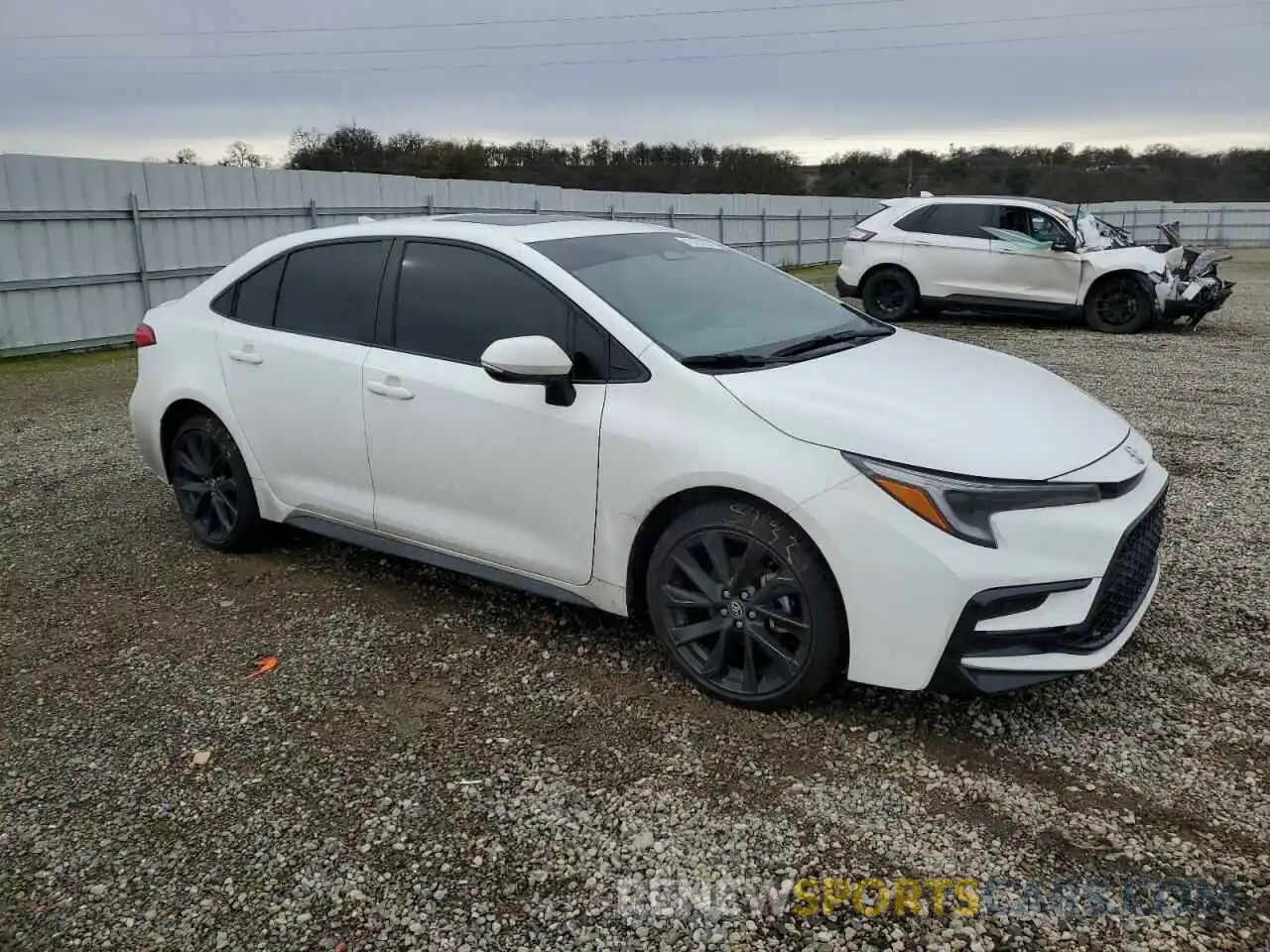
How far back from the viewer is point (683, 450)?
10.4 feet

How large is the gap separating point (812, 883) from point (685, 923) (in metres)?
0.34

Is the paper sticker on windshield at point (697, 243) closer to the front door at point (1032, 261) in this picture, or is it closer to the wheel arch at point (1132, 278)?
the front door at point (1032, 261)

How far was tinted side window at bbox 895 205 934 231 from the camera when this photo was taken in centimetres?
1283

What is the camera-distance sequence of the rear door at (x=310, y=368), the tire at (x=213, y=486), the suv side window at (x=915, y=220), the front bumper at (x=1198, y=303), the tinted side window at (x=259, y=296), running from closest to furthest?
the rear door at (x=310, y=368), the tinted side window at (x=259, y=296), the tire at (x=213, y=486), the front bumper at (x=1198, y=303), the suv side window at (x=915, y=220)

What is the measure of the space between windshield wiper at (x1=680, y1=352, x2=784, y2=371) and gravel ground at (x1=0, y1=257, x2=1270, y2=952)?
1.10 metres

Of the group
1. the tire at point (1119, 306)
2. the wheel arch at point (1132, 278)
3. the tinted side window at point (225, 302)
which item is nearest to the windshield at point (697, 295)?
the tinted side window at point (225, 302)

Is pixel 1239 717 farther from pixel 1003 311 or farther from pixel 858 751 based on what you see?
pixel 1003 311

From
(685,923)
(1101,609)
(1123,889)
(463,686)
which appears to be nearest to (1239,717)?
(1101,609)

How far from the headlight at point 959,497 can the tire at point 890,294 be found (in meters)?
Answer: 10.7

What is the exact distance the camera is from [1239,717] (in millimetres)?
3188

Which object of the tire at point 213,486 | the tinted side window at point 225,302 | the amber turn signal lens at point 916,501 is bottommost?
the tire at point 213,486

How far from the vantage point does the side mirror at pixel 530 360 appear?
3.33 metres

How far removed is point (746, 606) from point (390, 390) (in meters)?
1.68

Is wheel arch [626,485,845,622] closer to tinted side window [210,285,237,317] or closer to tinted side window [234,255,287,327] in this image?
tinted side window [234,255,287,327]
